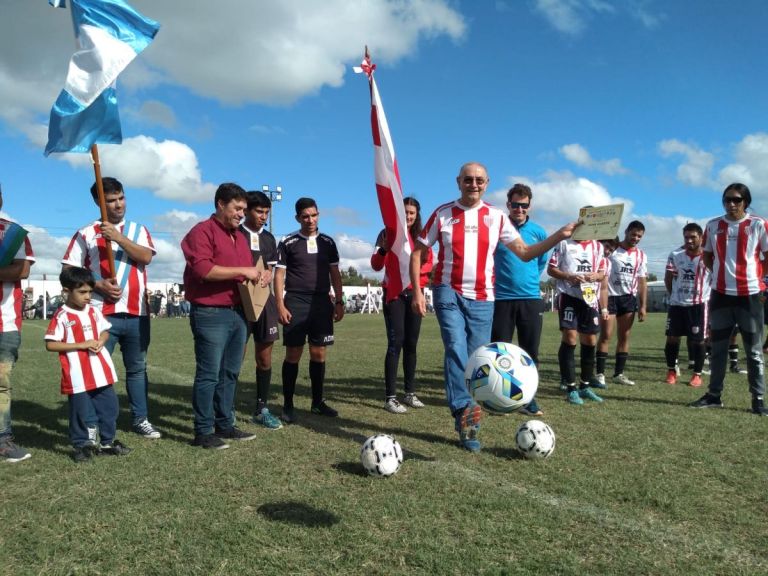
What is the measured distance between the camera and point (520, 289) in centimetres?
631

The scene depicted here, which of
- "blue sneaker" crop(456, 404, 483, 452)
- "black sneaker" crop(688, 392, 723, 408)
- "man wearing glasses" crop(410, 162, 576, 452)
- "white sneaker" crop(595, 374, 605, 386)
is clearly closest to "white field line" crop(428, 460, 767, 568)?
"blue sneaker" crop(456, 404, 483, 452)

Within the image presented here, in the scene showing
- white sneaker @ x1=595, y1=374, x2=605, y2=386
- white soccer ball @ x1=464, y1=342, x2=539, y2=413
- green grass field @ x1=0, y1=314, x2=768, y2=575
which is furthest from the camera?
white sneaker @ x1=595, y1=374, x2=605, y2=386

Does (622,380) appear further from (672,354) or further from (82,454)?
(82,454)

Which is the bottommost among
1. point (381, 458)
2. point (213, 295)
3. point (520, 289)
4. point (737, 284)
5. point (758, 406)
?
point (381, 458)

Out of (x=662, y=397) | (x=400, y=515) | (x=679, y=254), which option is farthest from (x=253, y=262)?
(x=679, y=254)

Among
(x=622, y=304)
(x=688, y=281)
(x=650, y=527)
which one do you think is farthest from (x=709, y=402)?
(x=650, y=527)

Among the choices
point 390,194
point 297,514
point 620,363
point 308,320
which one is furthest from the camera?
point 620,363

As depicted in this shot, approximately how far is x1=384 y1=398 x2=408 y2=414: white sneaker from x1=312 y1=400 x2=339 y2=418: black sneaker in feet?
2.01

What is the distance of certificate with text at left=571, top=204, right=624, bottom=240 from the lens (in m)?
4.16

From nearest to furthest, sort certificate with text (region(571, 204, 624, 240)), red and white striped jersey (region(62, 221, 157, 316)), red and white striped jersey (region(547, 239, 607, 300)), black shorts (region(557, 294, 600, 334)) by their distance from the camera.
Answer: certificate with text (region(571, 204, 624, 240)) < red and white striped jersey (region(62, 221, 157, 316)) < black shorts (region(557, 294, 600, 334)) < red and white striped jersey (region(547, 239, 607, 300))

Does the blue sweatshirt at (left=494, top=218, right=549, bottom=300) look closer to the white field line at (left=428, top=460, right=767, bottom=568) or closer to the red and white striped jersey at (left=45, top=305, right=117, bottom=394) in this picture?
the white field line at (left=428, top=460, right=767, bottom=568)

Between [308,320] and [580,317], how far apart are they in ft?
11.6

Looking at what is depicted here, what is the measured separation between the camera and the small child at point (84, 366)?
179 inches

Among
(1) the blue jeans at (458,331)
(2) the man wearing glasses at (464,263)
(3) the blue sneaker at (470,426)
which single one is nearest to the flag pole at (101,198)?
(2) the man wearing glasses at (464,263)
